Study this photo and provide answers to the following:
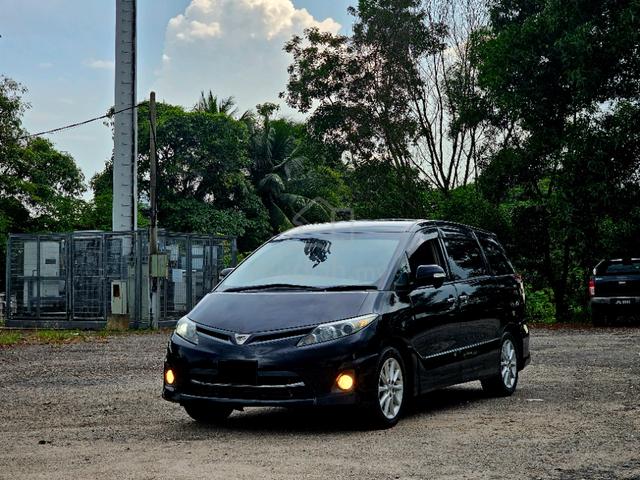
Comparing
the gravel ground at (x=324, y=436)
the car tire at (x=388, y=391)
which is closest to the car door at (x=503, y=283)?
the gravel ground at (x=324, y=436)

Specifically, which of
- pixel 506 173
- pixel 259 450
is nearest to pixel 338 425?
pixel 259 450

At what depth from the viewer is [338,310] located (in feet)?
27.7

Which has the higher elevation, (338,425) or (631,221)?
(631,221)

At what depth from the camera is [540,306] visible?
1395 inches

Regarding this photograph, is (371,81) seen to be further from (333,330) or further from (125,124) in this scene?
(333,330)

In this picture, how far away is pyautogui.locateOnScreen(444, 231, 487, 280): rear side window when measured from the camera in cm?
1029

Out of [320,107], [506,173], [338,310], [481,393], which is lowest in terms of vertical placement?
[481,393]

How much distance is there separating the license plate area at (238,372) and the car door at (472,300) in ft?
7.94

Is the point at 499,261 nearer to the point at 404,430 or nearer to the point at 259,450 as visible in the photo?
the point at 404,430

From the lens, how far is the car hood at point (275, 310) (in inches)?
329

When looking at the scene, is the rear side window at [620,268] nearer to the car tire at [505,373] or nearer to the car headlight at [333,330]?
the car tire at [505,373]

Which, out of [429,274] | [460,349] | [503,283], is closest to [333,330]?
[429,274]

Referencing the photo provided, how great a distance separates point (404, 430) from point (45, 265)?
22.9 meters

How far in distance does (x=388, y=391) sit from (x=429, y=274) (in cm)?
108
